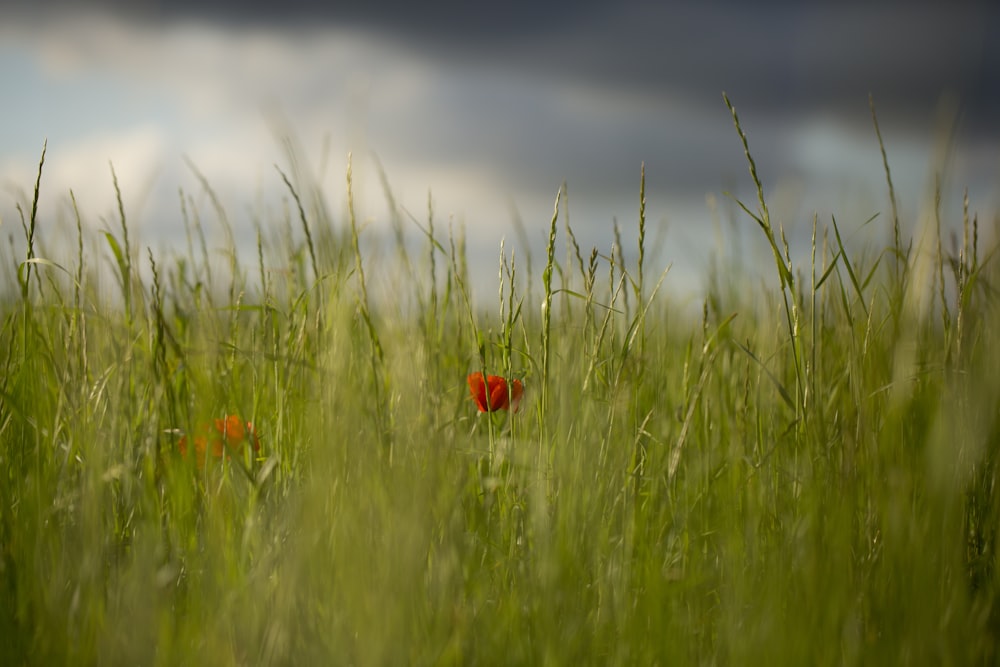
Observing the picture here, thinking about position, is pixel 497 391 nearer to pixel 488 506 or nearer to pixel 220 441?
pixel 488 506

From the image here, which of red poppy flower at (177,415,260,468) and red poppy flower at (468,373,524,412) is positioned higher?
red poppy flower at (468,373,524,412)

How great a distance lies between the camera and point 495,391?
1.68 m

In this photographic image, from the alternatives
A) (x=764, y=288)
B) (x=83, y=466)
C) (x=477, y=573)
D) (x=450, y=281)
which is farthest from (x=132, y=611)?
(x=764, y=288)

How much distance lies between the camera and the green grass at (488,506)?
1104 millimetres

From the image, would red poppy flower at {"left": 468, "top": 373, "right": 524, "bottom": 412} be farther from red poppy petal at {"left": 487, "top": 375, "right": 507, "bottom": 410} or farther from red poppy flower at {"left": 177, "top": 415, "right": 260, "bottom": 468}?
red poppy flower at {"left": 177, "top": 415, "right": 260, "bottom": 468}

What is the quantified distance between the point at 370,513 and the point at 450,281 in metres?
1.02

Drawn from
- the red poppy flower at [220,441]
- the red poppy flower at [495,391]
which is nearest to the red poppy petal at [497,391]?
the red poppy flower at [495,391]

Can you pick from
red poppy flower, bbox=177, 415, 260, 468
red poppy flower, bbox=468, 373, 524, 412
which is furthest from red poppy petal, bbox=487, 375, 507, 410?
red poppy flower, bbox=177, 415, 260, 468

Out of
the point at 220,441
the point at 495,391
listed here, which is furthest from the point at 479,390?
the point at 220,441

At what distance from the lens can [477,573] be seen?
132 cm

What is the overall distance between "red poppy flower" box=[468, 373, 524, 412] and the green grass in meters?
0.04

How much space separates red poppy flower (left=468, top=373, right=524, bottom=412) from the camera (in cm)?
167

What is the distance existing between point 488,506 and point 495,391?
27 cm

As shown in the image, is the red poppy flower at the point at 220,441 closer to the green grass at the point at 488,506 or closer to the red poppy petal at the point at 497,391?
the green grass at the point at 488,506
